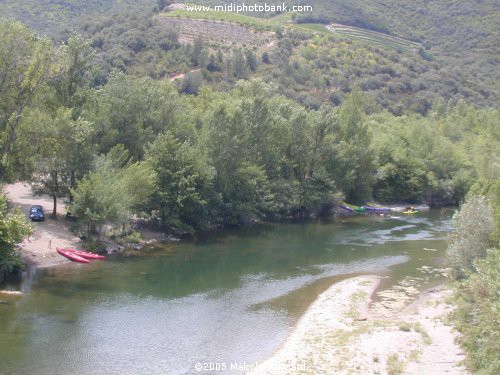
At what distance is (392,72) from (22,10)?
317 ft

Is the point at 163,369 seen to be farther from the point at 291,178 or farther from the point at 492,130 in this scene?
the point at 492,130

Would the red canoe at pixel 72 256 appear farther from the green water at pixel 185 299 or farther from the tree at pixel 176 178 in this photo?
the tree at pixel 176 178

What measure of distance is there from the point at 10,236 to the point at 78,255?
1048 centimetres

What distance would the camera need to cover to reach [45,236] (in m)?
53.6

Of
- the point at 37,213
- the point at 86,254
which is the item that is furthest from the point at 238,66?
the point at 86,254

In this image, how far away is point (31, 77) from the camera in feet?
165

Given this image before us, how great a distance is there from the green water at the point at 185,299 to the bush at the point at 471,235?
7.03m

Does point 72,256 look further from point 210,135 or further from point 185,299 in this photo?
point 210,135

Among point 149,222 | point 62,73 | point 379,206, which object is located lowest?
point 379,206

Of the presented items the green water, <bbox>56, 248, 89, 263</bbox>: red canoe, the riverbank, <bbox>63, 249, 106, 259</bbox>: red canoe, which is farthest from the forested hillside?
the green water

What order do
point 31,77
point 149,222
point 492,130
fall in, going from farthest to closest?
point 492,130 < point 149,222 < point 31,77

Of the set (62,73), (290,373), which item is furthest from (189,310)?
(62,73)

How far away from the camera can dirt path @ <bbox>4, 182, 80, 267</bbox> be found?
1946 inches

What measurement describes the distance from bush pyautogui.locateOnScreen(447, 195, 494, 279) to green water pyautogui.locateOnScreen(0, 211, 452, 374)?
23.1 ft
